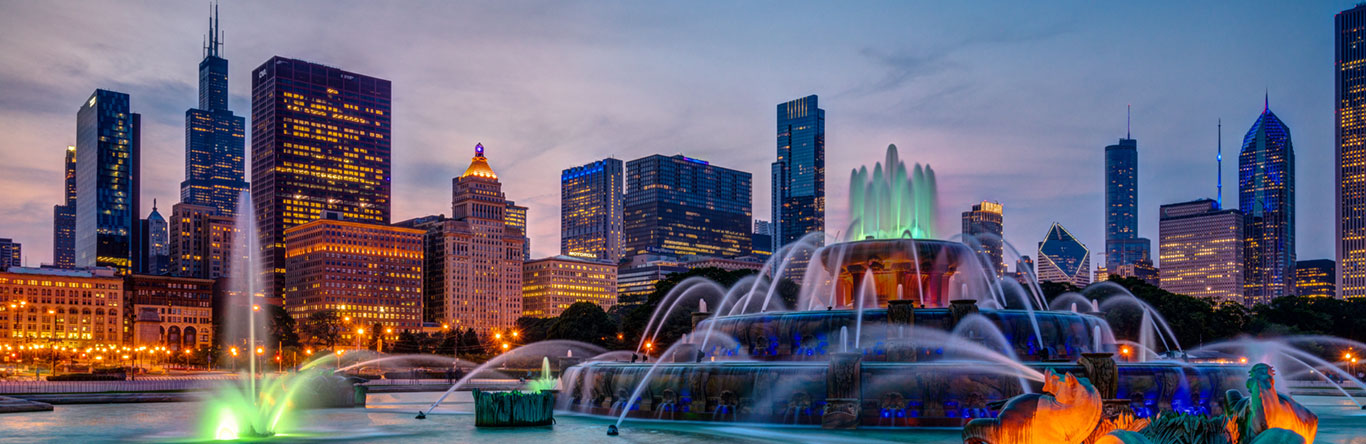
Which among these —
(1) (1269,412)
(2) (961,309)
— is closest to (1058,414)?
(1) (1269,412)

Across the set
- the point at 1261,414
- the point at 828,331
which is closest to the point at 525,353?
the point at 828,331

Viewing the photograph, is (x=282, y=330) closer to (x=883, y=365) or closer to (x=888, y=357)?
(x=888, y=357)

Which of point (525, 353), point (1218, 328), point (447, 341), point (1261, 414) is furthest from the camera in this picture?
point (447, 341)

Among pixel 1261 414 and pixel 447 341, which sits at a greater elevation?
pixel 1261 414

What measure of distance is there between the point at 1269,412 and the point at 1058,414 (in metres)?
2.48

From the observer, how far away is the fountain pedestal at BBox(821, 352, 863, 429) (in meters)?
31.5

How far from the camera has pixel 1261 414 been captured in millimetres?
14633

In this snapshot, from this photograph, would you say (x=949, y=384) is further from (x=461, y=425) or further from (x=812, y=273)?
(x=812, y=273)

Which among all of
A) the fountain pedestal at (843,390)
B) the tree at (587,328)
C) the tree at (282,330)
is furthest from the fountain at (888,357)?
the tree at (282,330)

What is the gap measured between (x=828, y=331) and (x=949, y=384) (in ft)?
24.5

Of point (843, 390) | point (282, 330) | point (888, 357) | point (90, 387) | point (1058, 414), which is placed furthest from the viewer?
point (282, 330)

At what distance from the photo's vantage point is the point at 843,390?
105 feet

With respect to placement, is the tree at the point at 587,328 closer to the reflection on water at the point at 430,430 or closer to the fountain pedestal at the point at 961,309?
the reflection on water at the point at 430,430

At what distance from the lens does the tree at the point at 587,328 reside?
11800 cm
